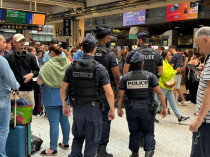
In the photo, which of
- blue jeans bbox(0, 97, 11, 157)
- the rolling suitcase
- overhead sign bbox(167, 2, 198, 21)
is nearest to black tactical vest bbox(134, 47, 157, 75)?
the rolling suitcase

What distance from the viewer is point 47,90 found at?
10.7 ft

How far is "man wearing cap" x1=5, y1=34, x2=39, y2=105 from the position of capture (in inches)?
127

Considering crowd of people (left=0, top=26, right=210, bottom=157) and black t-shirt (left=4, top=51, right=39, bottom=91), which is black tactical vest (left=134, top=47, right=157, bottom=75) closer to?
crowd of people (left=0, top=26, right=210, bottom=157)

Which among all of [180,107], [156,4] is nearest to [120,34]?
[156,4]

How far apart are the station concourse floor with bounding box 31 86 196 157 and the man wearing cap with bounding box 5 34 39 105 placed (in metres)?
0.97

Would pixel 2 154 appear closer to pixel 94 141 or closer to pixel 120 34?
pixel 94 141

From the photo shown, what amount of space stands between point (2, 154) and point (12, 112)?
0.49 m

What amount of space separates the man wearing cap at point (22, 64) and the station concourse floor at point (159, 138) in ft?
3.17

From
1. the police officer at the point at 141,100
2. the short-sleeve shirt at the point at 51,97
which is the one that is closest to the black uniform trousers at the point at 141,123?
the police officer at the point at 141,100

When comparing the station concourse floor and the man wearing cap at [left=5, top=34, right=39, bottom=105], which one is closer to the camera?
the man wearing cap at [left=5, top=34, right=39, bottom=105]

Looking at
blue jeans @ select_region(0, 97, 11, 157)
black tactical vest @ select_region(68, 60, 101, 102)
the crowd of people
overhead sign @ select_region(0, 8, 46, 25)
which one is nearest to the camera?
the crowd of people

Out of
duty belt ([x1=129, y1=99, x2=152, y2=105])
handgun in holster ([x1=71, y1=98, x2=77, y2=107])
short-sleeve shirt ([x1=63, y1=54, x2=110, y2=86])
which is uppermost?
short-sleeve shirt ([x1=63, y1=54, x2=110, y2=86])

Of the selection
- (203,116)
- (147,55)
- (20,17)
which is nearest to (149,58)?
(147,55)

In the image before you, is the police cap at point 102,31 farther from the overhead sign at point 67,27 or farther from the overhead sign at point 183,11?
the overhead sign at point 183,11
